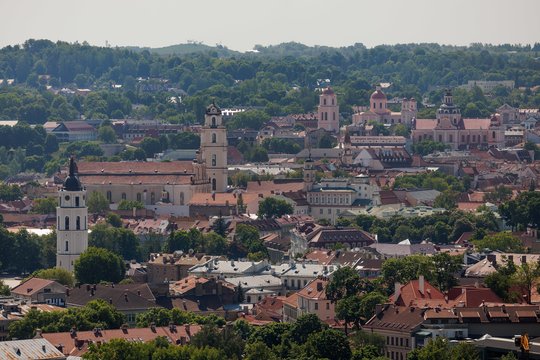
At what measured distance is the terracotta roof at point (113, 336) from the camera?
60.1 m

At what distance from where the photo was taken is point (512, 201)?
3971 inches

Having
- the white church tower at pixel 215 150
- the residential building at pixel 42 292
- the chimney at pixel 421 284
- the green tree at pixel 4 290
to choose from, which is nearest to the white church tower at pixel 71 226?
the green tree at pixel 4 290

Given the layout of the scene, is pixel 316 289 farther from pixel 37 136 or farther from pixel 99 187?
pixel 37 136

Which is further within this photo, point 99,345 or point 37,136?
point 37,136

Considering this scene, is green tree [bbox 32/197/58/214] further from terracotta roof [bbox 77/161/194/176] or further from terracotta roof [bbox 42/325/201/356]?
terracotta roof [bbox 42/325/201/356]

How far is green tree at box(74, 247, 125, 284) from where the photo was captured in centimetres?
7744

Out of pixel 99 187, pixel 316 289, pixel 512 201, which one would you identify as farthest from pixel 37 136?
pixel 316 289

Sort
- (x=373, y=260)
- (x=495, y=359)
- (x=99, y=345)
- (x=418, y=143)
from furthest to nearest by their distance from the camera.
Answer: (x=418, y=143)
(x=373, y=260)
(x=99, y=345)
(x=495, y=359)

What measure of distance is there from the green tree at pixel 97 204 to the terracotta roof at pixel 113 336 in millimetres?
42507

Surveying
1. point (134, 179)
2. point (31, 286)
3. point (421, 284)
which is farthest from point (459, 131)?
point (421, 284)

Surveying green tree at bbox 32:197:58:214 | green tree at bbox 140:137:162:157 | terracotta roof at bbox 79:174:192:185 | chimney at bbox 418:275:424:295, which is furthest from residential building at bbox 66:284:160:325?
green tree at bbox 140:137:162:157

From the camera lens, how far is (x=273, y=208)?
4070 inches

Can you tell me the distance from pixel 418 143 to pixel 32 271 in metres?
65.2

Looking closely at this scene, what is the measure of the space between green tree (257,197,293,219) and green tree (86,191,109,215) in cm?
697
